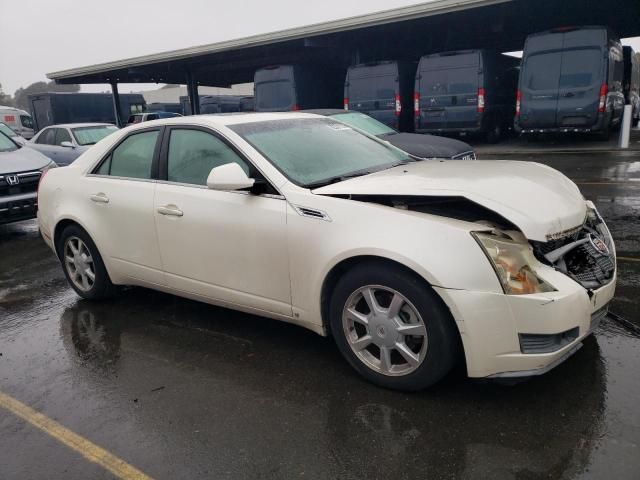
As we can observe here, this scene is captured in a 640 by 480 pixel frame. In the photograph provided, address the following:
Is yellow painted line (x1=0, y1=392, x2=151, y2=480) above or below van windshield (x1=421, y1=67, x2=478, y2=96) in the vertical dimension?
below

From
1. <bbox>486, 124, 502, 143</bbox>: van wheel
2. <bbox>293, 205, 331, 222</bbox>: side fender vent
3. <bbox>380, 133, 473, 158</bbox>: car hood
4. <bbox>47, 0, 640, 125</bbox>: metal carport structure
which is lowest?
<bbox>486, 124, 502, 143</bbox>: van wheel

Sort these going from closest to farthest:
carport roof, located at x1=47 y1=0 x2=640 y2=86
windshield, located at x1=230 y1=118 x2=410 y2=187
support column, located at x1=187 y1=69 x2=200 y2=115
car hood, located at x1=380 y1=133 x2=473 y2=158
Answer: windshield, located at x1=230 y1=118 x2=410 y2=187, car hood, located at x1=380 y1=133 x2=473 y2=158, carport roof, located at x1=47 y1=0 x2=640 y2=86, support column, located at x1=187 y1=69 x2=200 y2=115

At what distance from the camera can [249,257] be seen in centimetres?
355

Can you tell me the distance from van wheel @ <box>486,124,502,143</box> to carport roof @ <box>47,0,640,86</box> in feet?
11.7

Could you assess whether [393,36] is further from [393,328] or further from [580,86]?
[393,328]

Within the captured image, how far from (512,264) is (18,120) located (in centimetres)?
3164

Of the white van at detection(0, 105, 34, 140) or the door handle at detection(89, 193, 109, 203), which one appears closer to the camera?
the door handle at detection(89, 193, 109, 203)

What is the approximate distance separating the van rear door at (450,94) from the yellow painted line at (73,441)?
14.7 m

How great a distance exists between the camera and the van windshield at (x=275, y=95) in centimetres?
1767

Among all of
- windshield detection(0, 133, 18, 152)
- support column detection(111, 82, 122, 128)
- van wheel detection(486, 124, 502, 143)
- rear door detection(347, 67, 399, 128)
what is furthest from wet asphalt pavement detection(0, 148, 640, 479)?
support column detection(111, 82, 122, 128)

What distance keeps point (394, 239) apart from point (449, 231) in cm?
29

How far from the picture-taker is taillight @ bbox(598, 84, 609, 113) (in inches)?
540

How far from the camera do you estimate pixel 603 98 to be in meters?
13.8

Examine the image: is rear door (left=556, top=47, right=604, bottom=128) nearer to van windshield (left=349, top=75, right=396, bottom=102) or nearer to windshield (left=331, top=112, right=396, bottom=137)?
van windshield (left=349, top=75, right=396, bottom=102)
